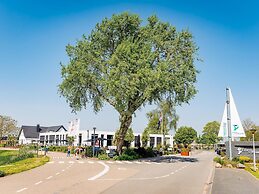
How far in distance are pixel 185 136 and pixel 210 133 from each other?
2519 cm

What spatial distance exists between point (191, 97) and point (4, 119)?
6805cm

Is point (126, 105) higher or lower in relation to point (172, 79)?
lower

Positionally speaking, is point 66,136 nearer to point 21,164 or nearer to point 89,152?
point 89,152

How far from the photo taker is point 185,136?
104250 millimetres

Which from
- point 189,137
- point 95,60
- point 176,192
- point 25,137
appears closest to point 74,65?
point 95,60

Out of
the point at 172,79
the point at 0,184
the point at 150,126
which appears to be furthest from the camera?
the point at 150,126

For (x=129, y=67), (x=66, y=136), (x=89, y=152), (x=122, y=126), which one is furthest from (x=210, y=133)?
(x=129, y=67)

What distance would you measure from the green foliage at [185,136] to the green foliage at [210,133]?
15.8m

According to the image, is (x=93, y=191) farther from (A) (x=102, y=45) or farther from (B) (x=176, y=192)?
(A) (x=102, y=45)

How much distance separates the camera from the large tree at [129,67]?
2941 centimetres

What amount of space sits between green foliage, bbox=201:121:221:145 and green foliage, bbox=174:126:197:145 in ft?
52.0

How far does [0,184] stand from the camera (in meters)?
13.3

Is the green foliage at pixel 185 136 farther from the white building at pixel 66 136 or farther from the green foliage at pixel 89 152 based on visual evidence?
the green foliage at pixel 89 152

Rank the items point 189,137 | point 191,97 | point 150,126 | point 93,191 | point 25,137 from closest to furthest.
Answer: point 93,191 → point 191,97 → point 150,126 → point 25,137 → point 189,137
